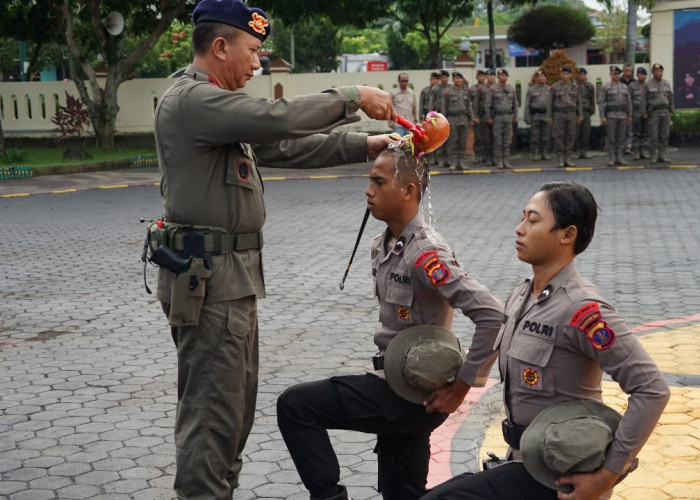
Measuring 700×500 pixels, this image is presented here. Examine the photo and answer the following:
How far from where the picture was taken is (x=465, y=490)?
310 centimetres

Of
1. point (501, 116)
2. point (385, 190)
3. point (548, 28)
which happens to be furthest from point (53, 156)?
point (385, 190)

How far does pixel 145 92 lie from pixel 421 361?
966 inches

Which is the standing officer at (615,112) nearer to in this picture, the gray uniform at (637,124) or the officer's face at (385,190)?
the gray uniform at (637,124)

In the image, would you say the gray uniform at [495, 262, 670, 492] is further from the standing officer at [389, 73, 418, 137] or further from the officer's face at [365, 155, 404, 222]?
the standing officer at [389, 73, 418, 137]

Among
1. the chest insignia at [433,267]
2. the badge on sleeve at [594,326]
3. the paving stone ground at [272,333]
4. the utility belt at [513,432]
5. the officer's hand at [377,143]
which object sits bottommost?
the paving stone ground at [272,333]

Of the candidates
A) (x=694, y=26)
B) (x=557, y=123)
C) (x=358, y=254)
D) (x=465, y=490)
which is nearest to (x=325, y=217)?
(x=358, y=254)

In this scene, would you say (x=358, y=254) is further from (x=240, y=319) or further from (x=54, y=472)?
(x=240, y=319)

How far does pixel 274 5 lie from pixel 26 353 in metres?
19.0

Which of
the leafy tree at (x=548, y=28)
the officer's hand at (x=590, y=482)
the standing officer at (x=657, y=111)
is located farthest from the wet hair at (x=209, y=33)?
the leafy tree at (x=548, y=28)

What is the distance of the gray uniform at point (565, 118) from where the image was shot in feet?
69.5

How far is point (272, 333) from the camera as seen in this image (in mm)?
7691

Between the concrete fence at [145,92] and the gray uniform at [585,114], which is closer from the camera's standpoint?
the gray uniform at [585,114]

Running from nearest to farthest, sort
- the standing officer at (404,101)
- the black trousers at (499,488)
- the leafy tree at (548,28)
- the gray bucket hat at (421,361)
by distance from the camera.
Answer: the black trousers at (499,488) < the gray bucket hat at (421,361) < the standing officer at (404,101) < the leafy tree at (548,28)

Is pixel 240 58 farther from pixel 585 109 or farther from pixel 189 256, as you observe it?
pixel 585 109
